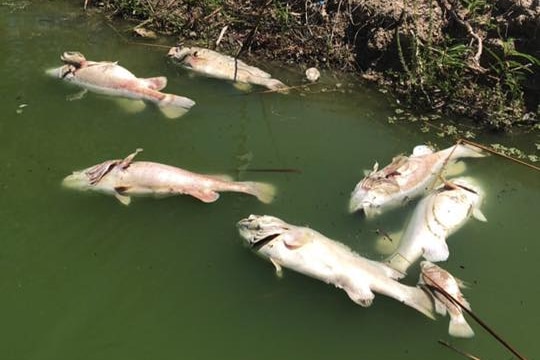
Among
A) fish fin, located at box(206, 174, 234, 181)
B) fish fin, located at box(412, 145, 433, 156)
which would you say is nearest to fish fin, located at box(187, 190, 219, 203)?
fish fin, located at box(206, 174, 234, 181)

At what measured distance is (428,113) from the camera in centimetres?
677

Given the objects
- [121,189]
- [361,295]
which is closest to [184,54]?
[121,189]

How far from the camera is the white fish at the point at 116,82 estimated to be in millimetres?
6590

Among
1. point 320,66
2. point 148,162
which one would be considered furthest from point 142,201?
point 320,66

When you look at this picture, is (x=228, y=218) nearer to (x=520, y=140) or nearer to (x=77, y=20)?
(x=520, y=140)

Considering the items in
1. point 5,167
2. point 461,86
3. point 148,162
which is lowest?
point 5,167

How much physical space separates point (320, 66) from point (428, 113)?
5.40ft

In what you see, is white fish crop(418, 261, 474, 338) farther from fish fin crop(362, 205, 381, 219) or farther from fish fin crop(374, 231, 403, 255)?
fish fin crop(362, 205, 381, 219)

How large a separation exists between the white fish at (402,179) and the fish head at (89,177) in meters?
2.21

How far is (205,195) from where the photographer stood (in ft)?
17.1

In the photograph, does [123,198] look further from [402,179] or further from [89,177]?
[402,179]

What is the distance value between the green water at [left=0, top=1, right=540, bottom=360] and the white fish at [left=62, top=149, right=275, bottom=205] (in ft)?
0.31

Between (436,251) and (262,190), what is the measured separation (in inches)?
62.8

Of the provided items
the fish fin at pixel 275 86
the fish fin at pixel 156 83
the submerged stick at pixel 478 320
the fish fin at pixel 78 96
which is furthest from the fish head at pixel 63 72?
the submerged stick at pixel 478 320
